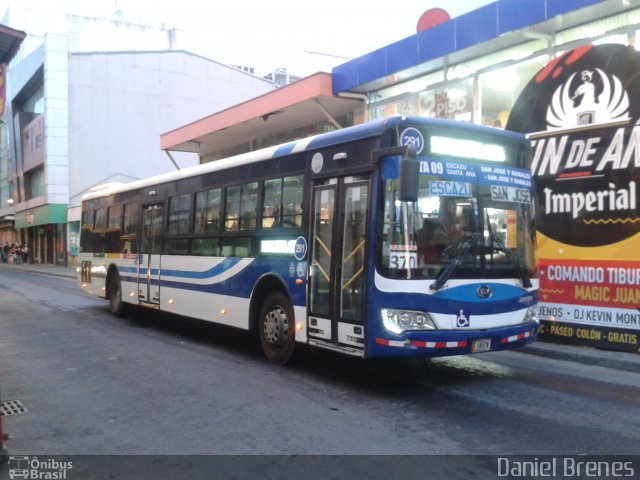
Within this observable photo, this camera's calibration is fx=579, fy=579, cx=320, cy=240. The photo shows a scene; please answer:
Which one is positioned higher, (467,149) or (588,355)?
(467,149)

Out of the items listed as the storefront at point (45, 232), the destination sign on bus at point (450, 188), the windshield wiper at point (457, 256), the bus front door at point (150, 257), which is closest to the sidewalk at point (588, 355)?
the windshield wiper at point (457, 256)

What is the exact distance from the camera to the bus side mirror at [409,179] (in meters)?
5.81

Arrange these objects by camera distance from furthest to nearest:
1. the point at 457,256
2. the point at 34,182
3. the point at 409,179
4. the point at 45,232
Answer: the point at 34,182 → the point at 45,232 → the point at 457,256 → the point at 409,179

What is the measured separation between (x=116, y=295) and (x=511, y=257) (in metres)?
9.67

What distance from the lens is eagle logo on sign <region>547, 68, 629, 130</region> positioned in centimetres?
897

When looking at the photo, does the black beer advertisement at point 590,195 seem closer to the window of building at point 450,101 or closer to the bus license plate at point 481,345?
the window of building at point 450,101

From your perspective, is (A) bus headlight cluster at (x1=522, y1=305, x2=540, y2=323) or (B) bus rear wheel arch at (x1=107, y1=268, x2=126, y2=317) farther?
(B) bus rear wheel arch at (x1=107, y1=268, x2=126, y2=317)

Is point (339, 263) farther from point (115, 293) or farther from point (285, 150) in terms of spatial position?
point (115, 293)

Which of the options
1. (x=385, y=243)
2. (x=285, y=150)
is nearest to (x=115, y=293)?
(x=285, y=150)

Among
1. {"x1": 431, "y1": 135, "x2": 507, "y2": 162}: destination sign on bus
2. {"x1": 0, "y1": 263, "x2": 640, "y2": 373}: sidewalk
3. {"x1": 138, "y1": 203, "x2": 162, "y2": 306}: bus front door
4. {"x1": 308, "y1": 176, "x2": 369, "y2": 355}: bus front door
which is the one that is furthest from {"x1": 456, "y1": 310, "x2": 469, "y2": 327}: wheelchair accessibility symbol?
{"x1": 138, "y1": 203, "x2": 162, "y2": 306}: bus front door

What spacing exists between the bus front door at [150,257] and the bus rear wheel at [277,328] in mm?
3851

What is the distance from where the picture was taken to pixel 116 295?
13.4m

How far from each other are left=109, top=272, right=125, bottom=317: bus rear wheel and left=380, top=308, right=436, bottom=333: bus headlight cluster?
873cm

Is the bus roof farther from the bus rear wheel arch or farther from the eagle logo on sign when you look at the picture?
the bus rear wheel arch
